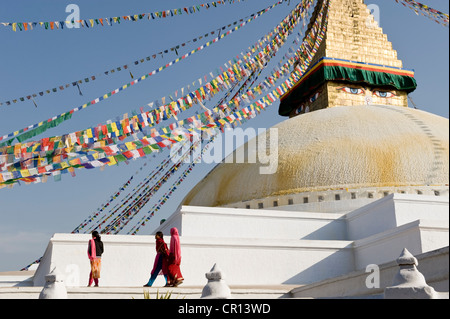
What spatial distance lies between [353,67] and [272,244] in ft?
→ 29.2

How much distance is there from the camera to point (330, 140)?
10773mm

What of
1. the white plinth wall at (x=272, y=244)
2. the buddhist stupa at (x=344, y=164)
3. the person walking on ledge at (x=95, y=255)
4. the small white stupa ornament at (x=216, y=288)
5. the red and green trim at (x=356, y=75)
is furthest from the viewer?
the red and green trim at (x=356, y=75)

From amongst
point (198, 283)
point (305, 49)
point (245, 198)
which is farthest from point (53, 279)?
point (305, 49)

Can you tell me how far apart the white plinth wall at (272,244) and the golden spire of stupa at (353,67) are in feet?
22.7

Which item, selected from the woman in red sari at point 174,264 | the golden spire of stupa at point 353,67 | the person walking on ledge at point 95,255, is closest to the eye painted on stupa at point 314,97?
the golden spire of stupa at point 353,67

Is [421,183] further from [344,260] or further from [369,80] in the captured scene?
[369,80]

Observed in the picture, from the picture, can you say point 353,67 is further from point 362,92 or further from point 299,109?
point 299,109

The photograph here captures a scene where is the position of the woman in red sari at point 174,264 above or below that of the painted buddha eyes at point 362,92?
below

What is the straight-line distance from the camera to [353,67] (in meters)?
15.8

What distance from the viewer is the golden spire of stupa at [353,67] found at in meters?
15.8

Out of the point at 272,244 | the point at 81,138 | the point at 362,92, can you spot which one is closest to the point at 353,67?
the point at 362,92

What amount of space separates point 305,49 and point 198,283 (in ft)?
30.0

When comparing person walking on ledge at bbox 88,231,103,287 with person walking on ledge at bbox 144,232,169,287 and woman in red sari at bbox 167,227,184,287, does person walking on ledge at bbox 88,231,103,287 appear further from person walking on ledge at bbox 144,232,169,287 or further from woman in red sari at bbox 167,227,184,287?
woman in red sari at bbox 167,227,184,287

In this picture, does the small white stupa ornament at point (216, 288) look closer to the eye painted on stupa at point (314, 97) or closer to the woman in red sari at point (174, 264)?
the woman in red sari at point (174, 264)
